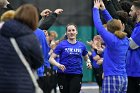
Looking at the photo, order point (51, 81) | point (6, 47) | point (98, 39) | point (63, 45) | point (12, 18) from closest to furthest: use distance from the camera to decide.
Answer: point (6, 47)
point (12, 18)
point (51, 81)
point (63, 45)
point (98, 39)

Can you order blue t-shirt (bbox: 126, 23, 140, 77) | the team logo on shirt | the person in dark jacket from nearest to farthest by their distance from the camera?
1. the person in dark jacket
2. blue t-shirt (bbox: 126, 23, 140, 77)
3. the team logo on shirt

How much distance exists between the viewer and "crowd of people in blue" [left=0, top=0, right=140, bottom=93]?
19.4ft

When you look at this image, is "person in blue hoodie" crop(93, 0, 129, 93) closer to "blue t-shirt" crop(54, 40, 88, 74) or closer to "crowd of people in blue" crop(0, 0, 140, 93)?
"crowd of people in blue" crop(0, 0, 140, 93)

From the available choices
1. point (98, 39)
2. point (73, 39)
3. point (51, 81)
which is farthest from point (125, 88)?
point (98, 39)

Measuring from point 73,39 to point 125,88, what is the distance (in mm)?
2520

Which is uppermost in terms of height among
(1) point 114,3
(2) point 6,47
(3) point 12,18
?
(1) point 114,3

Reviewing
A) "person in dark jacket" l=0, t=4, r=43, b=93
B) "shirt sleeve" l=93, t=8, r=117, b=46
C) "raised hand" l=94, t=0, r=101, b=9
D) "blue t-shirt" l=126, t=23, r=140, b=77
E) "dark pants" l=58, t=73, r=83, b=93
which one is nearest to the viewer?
"person in dark jacket" l=0, t=4, r=43, b=93

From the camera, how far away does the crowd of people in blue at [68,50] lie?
19.4 feet

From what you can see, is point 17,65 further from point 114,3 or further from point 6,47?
point 114,3

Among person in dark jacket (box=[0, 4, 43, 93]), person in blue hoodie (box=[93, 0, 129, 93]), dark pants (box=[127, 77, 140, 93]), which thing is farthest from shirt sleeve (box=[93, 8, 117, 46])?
person in dark jacket (box=[0, 4, 43, 93])

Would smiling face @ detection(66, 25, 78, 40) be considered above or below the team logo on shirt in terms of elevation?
above

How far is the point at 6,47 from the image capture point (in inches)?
232

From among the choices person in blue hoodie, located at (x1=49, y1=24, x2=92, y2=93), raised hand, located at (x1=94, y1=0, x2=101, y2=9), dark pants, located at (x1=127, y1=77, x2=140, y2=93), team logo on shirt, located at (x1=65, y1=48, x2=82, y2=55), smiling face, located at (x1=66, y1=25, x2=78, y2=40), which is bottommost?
dark pants, located at (x1=127, y1=77, x2=140, y2=93)

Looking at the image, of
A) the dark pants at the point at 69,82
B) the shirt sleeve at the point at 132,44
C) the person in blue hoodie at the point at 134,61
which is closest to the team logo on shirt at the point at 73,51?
the dark pants at the point at 69,82
